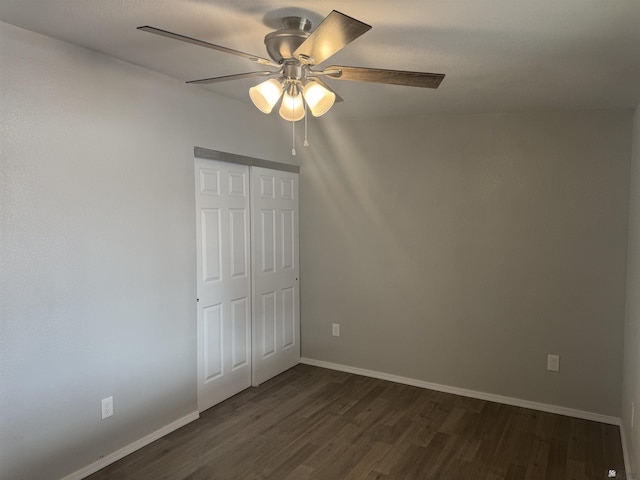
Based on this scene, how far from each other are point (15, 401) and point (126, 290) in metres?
0.80

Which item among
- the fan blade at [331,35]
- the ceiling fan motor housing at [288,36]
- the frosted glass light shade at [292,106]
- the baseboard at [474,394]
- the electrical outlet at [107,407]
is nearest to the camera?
the fan blade at [331,35]

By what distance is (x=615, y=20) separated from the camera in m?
1.86

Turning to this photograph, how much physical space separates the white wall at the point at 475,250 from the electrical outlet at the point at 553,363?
0.10 ft

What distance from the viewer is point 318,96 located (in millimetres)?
2016

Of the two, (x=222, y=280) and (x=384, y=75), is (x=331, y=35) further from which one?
(x=222, y=280)

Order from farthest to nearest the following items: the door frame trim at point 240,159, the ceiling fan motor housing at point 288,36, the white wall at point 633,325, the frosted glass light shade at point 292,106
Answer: the door frame trim at point 240,159
the white wall at point 633,325
the frosted glass light shade at point 292,106
the ceiling fan motor housing at point 288,36

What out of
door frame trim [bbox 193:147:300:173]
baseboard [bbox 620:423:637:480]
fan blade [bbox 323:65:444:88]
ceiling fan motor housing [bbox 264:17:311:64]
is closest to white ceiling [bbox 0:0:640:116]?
ceiling fan motor housing [bbox 264:17:311:64]

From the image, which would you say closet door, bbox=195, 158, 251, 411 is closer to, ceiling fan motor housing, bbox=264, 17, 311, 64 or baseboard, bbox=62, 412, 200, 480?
baseboard, bbox=62, 412, 200, 480

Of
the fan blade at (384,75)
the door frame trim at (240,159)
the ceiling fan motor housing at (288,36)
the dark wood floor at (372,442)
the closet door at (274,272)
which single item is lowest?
the dark wood floor at (372,442)

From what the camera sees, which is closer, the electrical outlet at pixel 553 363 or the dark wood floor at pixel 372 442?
the dark wood floor at pixel 372 442

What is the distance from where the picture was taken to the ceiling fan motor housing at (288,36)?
195 cm

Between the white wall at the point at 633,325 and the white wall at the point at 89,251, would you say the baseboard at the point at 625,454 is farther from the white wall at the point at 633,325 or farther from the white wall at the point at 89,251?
the white wall at the point at 89,251

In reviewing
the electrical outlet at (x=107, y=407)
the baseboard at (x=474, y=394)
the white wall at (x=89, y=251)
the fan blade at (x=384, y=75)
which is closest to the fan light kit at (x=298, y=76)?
the fan blade at (x=384, y=75)

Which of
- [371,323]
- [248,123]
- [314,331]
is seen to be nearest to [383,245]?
[371,323]
